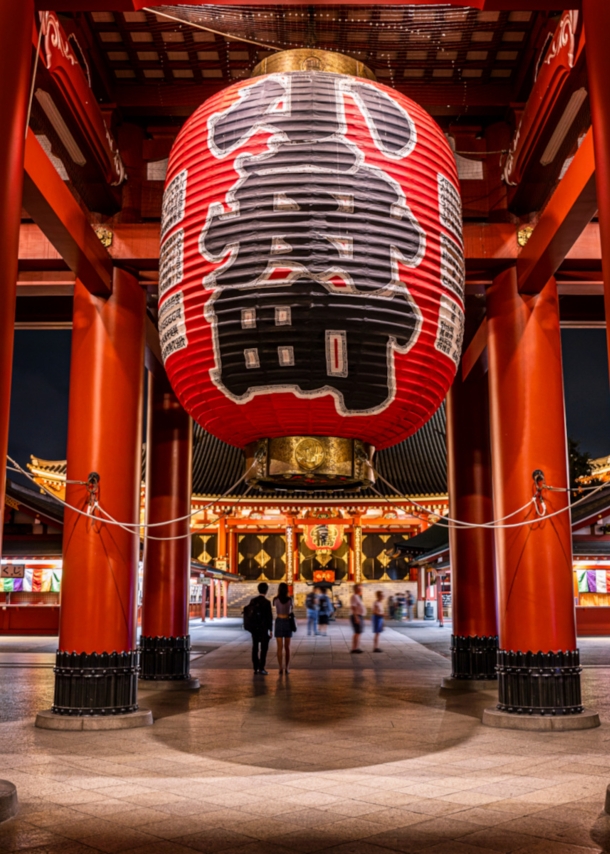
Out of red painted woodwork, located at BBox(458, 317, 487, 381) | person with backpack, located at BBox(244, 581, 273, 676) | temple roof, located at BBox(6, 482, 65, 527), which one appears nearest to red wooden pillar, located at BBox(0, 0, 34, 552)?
red painted woodwork, located at BBox(458, 317, 487, 381)

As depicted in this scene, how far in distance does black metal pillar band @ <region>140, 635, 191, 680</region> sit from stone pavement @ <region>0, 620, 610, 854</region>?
0.73 m

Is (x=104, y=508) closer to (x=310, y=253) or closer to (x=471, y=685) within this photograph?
(x=310, y=253)

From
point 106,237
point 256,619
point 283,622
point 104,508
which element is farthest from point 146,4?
point 283,622

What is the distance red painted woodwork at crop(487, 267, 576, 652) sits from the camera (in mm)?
7570

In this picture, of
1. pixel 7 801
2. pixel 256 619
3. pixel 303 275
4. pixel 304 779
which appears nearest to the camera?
pixel 303 275

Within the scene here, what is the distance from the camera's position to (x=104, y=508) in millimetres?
7648

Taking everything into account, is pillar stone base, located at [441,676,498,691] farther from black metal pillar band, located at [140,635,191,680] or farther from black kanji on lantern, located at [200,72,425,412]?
black kanji on lantern, located at [200,72,425,412]

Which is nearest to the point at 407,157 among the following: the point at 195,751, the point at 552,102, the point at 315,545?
the point at 552,102

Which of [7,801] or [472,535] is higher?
[472,535]

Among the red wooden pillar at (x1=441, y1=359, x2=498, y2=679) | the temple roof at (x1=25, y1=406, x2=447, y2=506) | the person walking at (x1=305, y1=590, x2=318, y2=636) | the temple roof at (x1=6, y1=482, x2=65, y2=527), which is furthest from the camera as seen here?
the temple roof at (x1=25, y1=406, x2=447, y2=506)

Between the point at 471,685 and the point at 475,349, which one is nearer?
the point at 475,349

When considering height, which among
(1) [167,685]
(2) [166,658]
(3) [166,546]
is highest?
(3) [166,546]

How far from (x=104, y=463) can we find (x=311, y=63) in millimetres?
4641

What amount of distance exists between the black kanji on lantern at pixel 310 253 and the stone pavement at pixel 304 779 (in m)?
2.30
